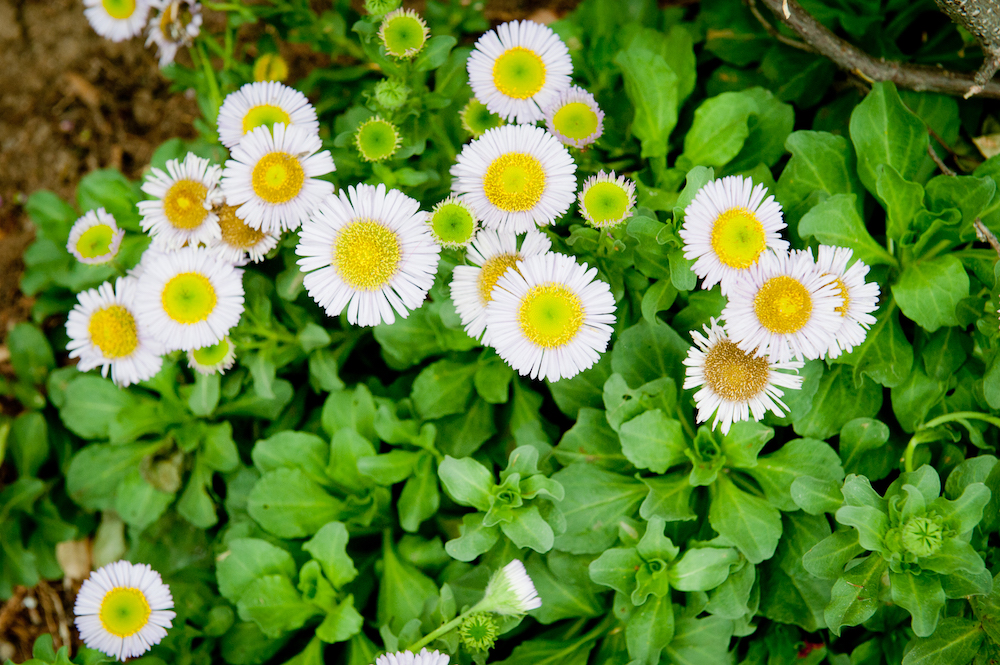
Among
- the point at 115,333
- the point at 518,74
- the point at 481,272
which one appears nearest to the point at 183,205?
the point at 115,333

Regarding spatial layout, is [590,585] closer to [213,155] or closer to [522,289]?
[522,289]

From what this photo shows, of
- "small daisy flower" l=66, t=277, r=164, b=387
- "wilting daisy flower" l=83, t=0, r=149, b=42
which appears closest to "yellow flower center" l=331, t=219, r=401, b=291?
"small daisy flower" l=66, t=277, r=164, b=387

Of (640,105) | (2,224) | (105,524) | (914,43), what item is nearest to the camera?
(640,105)

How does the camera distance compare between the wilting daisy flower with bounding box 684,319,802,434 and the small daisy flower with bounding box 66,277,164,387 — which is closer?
the wilting daisy flower with bounding box 684,319,802,434

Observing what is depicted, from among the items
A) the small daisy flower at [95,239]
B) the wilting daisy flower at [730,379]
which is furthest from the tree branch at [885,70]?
the small daisy flower at [95,239]

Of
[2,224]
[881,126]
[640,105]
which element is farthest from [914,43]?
[2,224]

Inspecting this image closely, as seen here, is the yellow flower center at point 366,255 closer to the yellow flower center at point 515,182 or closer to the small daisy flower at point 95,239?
the yellow flower center at point 515,182

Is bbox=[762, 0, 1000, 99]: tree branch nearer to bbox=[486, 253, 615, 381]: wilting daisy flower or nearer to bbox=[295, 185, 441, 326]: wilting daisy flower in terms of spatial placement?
bbox=[486, 253, 615, 381]: wilting daisy flower
